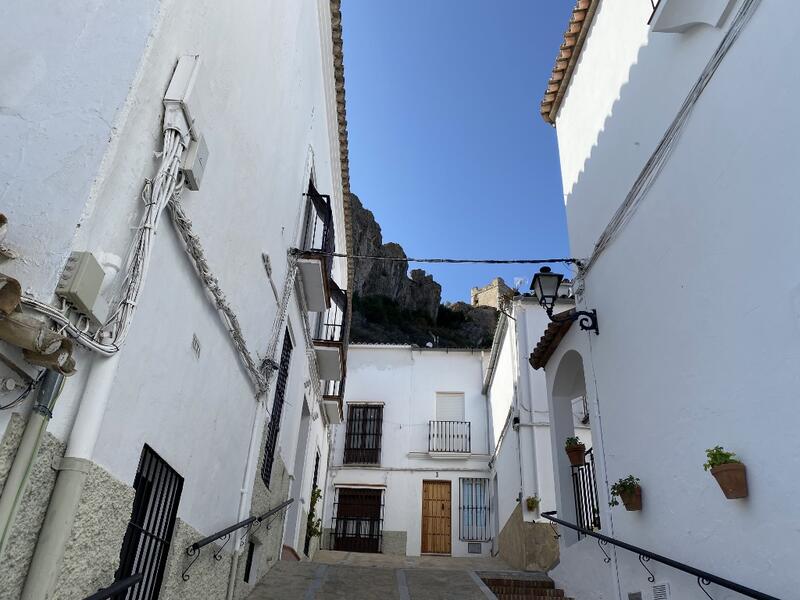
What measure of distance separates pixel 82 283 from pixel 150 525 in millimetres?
2179

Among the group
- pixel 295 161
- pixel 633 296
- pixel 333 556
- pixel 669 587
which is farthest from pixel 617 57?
pixel 333 556

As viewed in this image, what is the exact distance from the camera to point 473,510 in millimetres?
16906

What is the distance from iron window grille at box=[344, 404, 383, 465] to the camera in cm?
1811

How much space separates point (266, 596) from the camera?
656 cm

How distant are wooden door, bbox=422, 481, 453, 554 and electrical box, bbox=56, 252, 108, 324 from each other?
1551cm

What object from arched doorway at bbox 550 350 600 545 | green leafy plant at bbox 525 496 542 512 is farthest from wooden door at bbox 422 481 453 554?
arched doorway at bbox 550 350 600 545

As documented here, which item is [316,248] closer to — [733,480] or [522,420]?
[522,420]

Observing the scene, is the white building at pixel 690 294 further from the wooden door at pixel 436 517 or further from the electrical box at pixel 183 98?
the wooden door at pixel 436 517

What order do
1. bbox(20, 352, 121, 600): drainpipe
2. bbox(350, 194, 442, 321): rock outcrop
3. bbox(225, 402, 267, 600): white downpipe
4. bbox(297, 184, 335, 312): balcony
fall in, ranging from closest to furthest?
bbox(20, 352, 121, 600): drainpipe, bbox(225, 402, 267, 600): white downpipe, bbox(297, 184, 335, 312): balcony, bbox(350, 194, 442, 321): rock outcrop

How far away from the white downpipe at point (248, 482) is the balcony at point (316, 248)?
2.24 meters

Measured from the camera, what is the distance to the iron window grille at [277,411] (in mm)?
7551

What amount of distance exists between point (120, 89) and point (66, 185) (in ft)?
2.15

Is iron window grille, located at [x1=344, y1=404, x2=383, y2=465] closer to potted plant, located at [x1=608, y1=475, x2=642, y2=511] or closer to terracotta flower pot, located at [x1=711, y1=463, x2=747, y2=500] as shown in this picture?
potted plant, located at [x1=608, y1=475, x2=642, y2=511]

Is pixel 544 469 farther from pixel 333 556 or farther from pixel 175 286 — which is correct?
pixel 175 286
